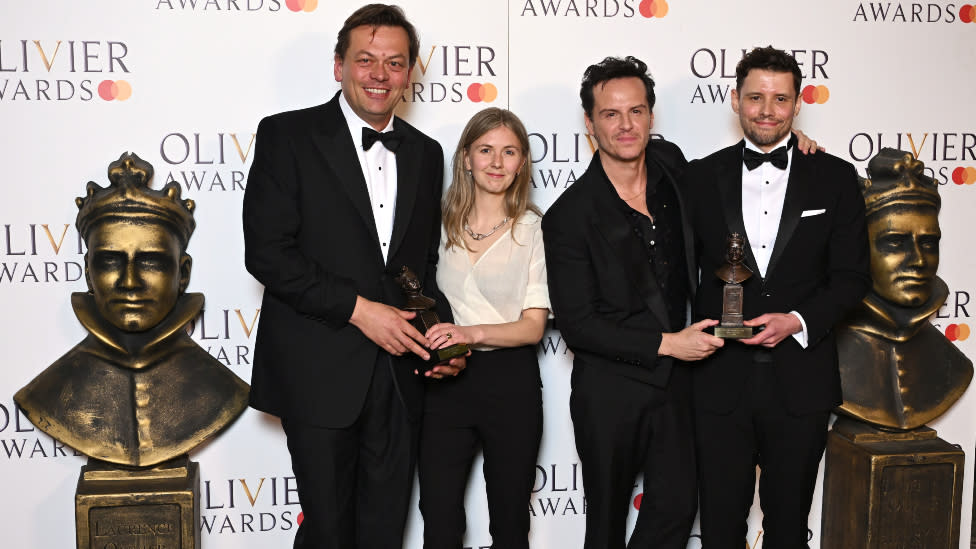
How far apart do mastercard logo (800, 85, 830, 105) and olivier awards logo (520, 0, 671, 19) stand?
680 millimetres

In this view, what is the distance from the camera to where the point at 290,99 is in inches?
143

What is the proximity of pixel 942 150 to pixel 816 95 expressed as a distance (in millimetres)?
625

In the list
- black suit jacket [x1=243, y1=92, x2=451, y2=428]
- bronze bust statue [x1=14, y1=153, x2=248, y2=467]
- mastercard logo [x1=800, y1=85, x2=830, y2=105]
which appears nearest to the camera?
black suit jacket [x1=243, y1=92, x2=451, y2=428]

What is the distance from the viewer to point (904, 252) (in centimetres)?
371

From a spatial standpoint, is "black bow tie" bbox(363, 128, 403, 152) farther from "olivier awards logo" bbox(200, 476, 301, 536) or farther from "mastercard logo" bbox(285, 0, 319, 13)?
"olivier awards logo" bbox(200, 476, 301, 536)

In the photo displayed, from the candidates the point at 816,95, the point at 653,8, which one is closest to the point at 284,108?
the point at 653,8

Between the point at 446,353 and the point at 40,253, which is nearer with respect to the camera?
the point at 446,353

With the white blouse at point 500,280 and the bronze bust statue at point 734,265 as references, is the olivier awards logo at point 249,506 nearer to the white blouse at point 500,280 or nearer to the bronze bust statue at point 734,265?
the white blouse at point 500,280

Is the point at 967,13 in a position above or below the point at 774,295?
above

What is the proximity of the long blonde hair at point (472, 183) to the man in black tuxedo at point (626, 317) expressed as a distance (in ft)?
0.43

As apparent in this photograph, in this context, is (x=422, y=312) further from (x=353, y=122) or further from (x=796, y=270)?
(x=796, y=270)

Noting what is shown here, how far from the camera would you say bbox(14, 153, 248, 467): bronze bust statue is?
339cm

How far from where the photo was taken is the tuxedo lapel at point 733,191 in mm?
3215

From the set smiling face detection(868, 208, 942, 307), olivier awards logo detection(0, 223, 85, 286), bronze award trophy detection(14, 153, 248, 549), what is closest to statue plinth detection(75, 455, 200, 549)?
bronze award trophy detection(14, 153, 248, 549)
